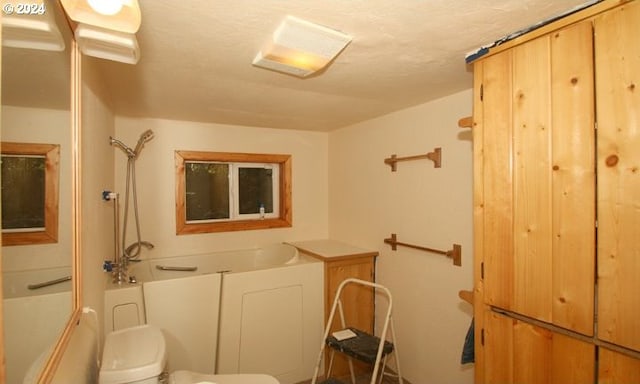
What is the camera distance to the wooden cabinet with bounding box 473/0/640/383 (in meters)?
0.96

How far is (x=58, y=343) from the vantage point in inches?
36.5

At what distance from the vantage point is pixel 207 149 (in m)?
2.93

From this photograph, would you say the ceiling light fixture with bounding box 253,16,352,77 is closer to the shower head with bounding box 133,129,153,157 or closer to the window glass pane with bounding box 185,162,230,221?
the shower head with bounding box 133,129,153,157

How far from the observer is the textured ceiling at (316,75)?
3.57ft

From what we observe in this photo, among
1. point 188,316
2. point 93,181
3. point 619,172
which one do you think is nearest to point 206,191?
point 188,316

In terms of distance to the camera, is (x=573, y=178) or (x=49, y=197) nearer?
(x=49, y=197)

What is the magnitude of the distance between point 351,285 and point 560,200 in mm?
1851

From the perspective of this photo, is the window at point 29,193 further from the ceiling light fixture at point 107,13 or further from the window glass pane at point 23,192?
the ceiling light fixture at point 107,13

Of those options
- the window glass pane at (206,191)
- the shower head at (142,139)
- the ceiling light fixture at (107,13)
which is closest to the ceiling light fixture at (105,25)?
the ceiling light fixture at (107,13)

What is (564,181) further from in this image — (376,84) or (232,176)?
(232,176)

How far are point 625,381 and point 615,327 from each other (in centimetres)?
16

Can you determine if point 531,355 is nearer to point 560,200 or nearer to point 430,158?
point 560,200

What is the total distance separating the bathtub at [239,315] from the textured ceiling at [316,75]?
1245 mm

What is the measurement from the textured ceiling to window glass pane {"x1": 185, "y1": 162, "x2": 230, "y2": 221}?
24.5 inches
